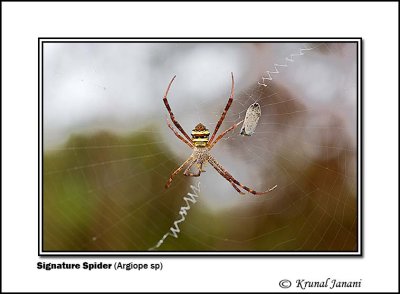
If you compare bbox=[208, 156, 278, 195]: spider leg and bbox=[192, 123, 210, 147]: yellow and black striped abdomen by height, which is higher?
bbox=[192, 123, 210, 147]: yellow and black striped abdomen

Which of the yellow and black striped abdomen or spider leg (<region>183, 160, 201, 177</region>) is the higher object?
the yellow and black striped abdomen

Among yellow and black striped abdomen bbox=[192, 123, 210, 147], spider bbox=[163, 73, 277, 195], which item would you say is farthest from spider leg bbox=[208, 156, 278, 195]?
yellow and black striped abdomen bbox=[192, 123, 210, 147]

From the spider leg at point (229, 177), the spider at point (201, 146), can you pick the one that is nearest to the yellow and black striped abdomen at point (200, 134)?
the spider at point (201, 146)

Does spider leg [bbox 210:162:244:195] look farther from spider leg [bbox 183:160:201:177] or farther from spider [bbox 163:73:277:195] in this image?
spider leg [bbox 183:160:201:177]

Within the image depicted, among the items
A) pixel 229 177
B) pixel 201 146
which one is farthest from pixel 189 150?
pixel 229 177

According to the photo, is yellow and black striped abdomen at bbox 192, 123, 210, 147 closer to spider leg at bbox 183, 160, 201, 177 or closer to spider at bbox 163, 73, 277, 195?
spider at bbox 163, 73, 277, 195

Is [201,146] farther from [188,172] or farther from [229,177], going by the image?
[229,177]

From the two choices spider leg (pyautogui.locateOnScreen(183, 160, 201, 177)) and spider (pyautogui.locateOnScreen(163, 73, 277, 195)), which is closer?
spider (pyautogui.locateOnScreen(163, 73, 277, 195))

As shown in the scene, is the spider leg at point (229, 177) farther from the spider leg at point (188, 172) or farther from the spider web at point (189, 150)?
the spider leg at point (188, 172)
